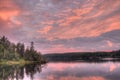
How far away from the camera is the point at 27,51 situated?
184 metres

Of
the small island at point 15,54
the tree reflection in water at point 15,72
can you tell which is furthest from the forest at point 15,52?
the tree reflection in water at point 15,72

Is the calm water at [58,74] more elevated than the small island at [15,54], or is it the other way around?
the small island at [15,54]

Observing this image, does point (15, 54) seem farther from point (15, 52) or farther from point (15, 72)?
point (15, 72)

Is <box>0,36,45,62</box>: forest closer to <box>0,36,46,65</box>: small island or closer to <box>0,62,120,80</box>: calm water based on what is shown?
<box>0,36,46,65</box>: small island

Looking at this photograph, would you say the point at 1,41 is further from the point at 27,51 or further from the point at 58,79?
the point at 58,79

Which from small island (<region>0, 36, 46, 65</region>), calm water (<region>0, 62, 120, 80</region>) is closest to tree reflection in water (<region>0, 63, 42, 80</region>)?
calm water (<region>0, 62, 120, 80</region>)

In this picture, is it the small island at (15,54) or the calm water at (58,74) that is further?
the small island at (15,54)

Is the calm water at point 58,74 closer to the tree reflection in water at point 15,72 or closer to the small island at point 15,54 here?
the tree reflection in water at point 15,72

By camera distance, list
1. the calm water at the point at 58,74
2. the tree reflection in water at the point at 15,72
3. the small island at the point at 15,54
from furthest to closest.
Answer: the small island at the point at 15,54 → the tree reflection in water at the point at 15,72 → the calm water at the point at 58,74

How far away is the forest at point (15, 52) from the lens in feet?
497

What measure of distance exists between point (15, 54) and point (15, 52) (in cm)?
814

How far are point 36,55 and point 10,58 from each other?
3362cm

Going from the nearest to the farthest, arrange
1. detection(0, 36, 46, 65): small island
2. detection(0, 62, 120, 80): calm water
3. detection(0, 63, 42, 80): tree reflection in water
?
detection(0, 62, 120, 80): calm water
detection(0, 63, 42, 80): tree reflection in water
detection(0, 36, 46, 65): small island

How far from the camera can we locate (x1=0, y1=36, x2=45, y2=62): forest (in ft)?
497
